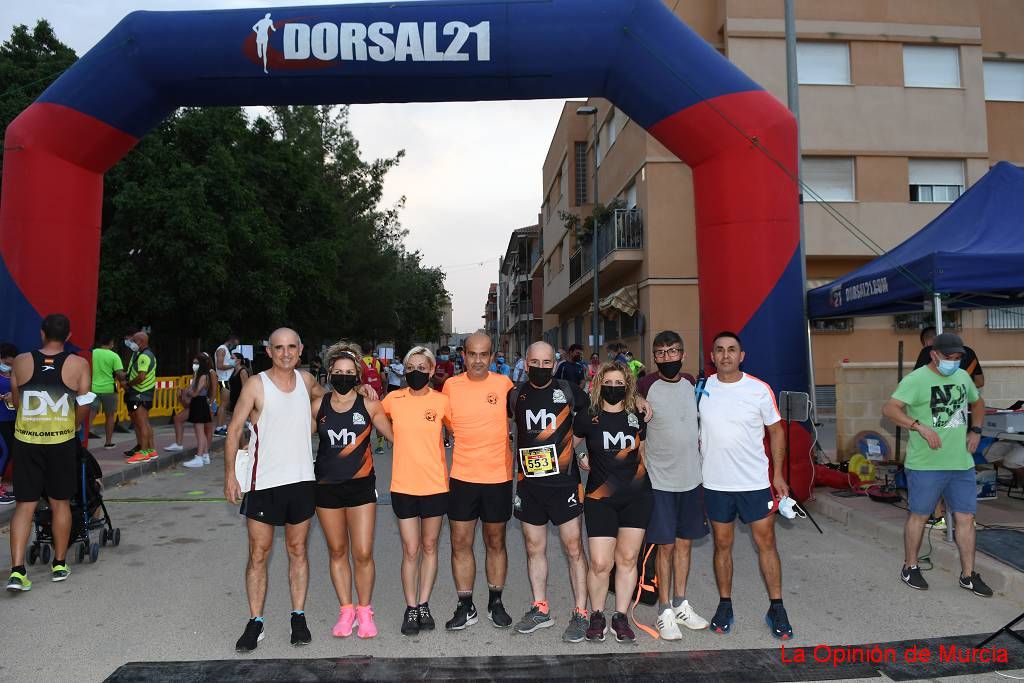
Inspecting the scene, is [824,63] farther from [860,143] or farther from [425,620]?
[425,620]

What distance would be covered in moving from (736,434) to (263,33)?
21.3 ft

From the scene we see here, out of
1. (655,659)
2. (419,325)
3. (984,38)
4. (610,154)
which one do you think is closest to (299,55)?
(655,659)

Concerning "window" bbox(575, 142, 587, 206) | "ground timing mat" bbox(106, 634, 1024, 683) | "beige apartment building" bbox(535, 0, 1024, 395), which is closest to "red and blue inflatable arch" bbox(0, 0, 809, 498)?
"ground timing mat" bbox(106, 634, 1024, 683)

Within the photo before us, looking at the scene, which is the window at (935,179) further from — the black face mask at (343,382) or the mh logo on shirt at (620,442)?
the black face mask at (343,382)

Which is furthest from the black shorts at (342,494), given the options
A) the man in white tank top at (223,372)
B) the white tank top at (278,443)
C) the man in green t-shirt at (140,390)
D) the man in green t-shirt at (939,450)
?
the man in white tank top at (223,372)

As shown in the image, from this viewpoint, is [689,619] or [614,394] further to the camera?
[689,619]

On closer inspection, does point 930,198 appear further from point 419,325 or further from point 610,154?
point 419,325

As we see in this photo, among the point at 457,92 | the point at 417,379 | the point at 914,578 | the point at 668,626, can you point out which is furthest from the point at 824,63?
the point at 668,626

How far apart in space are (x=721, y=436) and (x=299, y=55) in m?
6.06

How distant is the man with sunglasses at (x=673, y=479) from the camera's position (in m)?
4.38

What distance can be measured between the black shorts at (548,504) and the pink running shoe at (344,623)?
1149 mm

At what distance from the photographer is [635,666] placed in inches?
153

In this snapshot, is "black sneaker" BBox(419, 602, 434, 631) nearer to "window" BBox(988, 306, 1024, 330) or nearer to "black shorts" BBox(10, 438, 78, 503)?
"black shorts" BBox(10, 438, 78, 503)

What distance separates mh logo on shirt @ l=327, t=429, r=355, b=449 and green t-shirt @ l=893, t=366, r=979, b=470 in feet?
12.6
